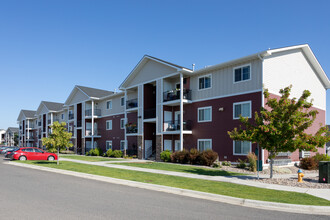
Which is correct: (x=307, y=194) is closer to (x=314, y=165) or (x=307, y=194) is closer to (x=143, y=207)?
(x=143, y=207)

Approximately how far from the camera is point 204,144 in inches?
Result: 1022

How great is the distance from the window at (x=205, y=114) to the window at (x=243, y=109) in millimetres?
2735

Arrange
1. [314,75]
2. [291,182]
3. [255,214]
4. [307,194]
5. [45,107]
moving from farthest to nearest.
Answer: [45,107], [314,75], [291,182], [307,194], [255,214]

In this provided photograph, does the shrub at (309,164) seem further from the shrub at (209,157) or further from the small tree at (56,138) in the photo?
the small tree at (56,138)

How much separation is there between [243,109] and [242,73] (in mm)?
2912

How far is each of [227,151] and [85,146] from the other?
27.2 m

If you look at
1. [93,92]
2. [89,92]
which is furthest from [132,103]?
[93,92]

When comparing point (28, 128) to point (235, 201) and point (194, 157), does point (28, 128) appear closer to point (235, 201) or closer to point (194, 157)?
point (194, 157)

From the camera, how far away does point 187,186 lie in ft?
40.9

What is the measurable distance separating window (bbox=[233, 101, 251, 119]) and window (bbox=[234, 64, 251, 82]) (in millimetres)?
1976

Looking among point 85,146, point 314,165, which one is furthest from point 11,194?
point 85,146

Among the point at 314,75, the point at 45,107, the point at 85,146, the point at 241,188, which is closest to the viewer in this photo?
the point at 241,188

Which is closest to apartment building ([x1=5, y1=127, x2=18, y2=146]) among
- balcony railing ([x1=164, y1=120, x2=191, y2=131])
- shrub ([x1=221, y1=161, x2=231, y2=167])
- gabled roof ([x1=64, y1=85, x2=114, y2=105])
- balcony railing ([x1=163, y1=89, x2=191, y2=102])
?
gabled roof ([x1=64, y1=85, x2=114, y2=105])

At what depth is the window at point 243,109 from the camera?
22.5m
